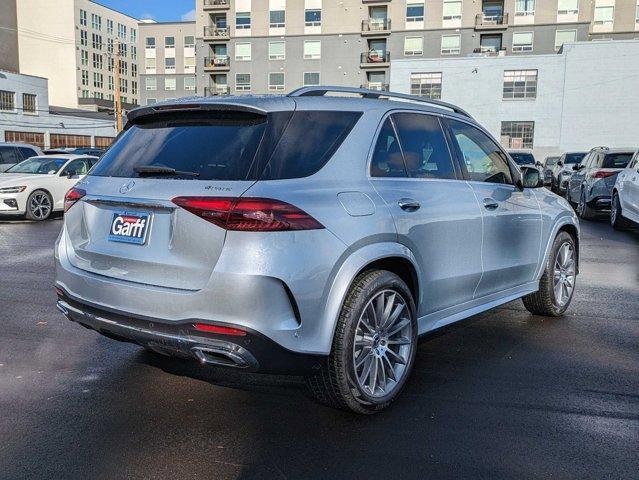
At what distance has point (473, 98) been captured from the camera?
45531mm

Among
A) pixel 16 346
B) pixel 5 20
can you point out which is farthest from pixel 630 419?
pixel 5 20

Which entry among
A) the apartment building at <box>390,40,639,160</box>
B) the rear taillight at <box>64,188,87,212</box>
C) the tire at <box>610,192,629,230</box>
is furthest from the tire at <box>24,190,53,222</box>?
the apartment building at <box>390,40,639,160</box>

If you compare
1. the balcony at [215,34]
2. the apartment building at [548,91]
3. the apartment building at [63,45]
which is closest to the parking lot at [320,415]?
the apartment building at [548,91]

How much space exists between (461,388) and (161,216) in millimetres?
2206

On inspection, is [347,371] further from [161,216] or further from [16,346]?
[16,346]

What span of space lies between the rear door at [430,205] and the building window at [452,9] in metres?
54.9

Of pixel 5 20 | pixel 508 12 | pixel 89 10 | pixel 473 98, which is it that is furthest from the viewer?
pixel 89 10

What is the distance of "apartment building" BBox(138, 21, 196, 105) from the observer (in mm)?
79250

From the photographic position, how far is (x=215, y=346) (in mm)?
2986

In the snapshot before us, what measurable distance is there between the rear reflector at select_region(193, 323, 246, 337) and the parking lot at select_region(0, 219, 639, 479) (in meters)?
Result: 0.63

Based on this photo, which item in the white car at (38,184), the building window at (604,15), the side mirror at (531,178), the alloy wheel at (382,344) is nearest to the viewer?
the alloy wheel at (382,344)

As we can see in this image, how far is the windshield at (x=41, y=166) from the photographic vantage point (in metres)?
14.2

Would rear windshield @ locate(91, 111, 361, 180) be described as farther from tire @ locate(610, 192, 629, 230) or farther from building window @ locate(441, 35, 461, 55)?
building window @ locate(441, 35, 461, 55)

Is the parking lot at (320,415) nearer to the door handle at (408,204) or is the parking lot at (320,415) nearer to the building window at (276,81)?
the door handle at (408,204)
